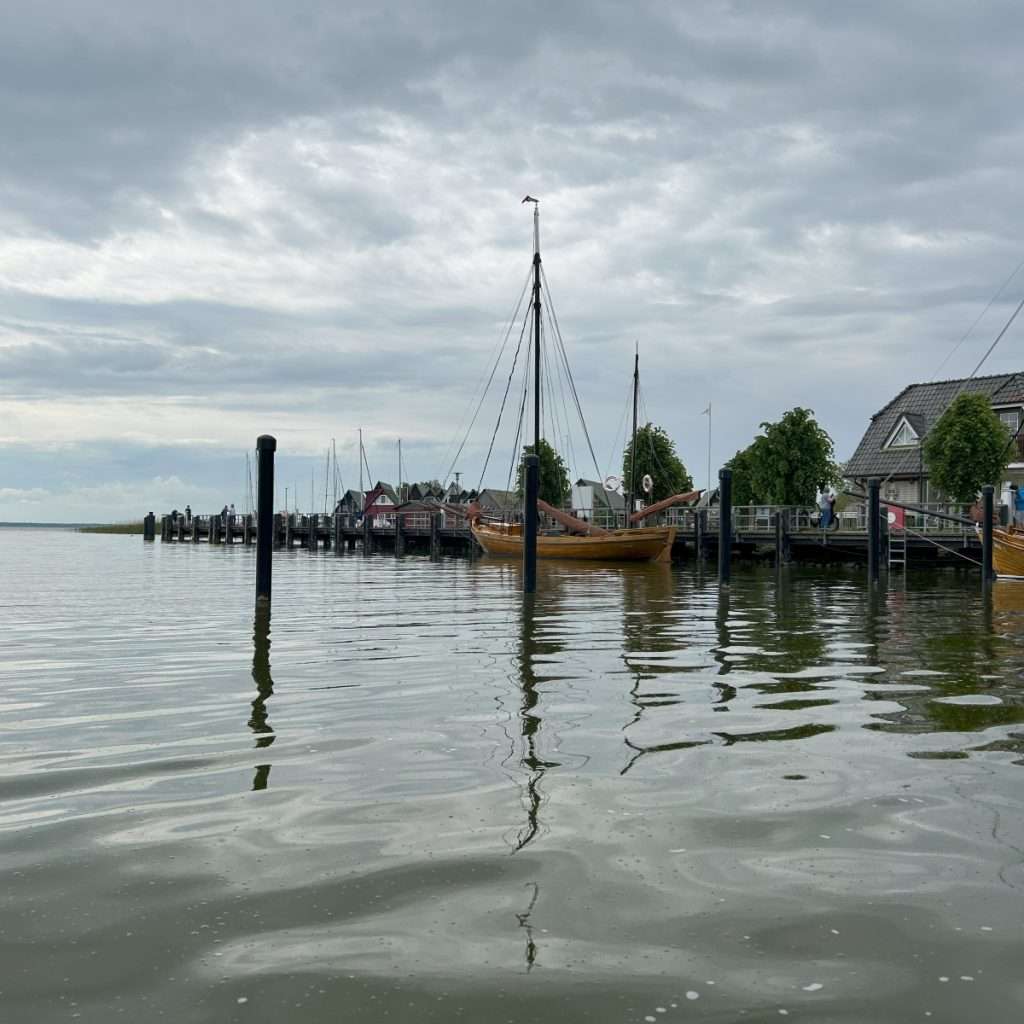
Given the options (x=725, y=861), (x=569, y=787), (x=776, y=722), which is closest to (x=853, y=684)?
(x=776, y=722)

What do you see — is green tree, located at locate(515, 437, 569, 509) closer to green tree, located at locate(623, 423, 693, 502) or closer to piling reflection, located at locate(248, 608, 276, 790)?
green tree, located at locate(623, 423, 693, 502)

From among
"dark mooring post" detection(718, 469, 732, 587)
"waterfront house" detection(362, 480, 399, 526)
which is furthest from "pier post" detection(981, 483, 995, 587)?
"waterfront house" detection(362, 480, 399, 526)

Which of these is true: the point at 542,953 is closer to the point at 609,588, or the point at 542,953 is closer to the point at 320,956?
the point at 320,956

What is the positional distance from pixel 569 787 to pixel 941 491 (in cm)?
4445

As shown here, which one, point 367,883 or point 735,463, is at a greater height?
point 735,463

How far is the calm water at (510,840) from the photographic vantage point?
3.49m

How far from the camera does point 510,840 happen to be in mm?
4984

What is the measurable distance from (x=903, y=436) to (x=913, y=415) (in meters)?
1.13

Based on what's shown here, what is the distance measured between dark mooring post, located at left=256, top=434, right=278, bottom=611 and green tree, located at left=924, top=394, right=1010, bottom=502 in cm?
3289

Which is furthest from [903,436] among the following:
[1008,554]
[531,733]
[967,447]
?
[531,733]

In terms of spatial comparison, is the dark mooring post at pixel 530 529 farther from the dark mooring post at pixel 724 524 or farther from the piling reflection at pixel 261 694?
the piling reflection at pixel 261 694

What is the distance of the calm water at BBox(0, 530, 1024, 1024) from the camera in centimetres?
349

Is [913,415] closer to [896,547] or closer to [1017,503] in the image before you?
[1017,503]

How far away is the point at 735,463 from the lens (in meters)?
78.3
